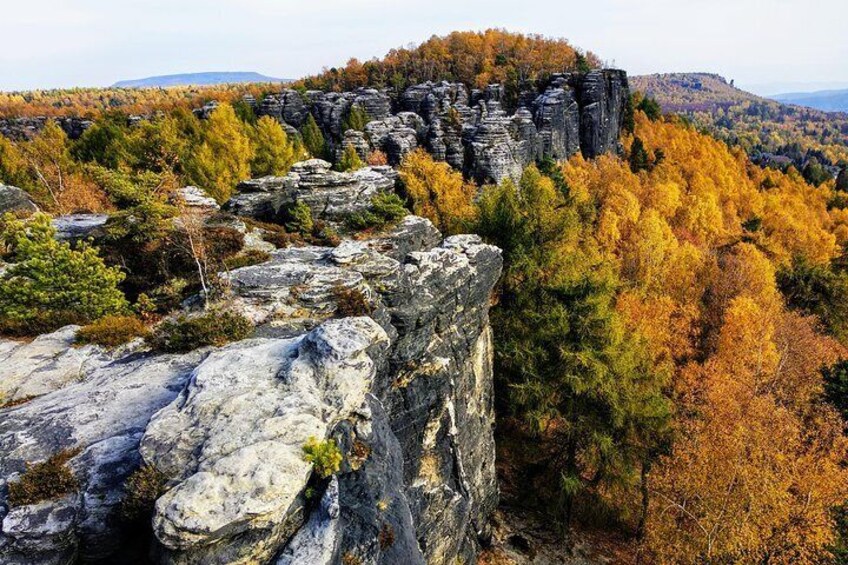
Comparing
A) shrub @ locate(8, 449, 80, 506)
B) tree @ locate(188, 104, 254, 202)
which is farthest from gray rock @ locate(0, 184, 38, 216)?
shrub @ locate(8, 449, 80, 506)

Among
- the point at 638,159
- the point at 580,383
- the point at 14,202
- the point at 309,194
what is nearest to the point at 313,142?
the point at 309,194

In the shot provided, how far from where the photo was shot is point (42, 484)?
9.20m

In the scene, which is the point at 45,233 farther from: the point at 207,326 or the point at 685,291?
the point at 685,291

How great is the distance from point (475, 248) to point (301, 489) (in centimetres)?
1633

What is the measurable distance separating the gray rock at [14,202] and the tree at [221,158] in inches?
630

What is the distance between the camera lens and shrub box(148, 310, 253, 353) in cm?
1512

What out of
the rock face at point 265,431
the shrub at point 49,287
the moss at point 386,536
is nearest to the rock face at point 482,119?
the rock face at point 265,431

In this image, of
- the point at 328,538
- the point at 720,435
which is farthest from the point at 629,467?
the point at 328,538

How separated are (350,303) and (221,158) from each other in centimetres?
4079

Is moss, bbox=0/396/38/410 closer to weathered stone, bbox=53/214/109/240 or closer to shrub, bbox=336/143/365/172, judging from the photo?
weathered stone, bbox=53/214/109/240

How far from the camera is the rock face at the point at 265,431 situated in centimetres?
849

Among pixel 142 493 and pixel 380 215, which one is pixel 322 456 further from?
pixel 380 215

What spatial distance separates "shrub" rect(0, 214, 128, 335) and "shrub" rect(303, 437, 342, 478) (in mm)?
13473

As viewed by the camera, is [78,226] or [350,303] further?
[78,226]
